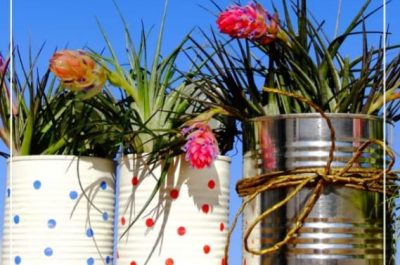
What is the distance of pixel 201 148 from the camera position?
1222mm

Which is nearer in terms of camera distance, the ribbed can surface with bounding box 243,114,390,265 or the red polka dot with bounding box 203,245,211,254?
the ribbed can surface with bounding box 243,114,390,265

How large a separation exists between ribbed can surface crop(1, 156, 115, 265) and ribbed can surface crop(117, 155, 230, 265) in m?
0.06

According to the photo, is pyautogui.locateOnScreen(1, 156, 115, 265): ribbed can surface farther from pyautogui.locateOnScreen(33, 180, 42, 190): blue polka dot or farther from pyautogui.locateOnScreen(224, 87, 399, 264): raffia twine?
pyautogui.locateOnScreen(224, 87, 399, 264): raffia twine

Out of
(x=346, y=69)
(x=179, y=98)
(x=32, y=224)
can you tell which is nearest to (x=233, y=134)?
(x=179, y=98)

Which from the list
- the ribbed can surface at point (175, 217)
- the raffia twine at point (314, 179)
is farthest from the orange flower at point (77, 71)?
the raffia twine at point (314, 179)

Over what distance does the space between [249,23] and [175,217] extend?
28 cm

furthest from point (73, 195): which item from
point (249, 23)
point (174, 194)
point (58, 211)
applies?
point (249, 23)

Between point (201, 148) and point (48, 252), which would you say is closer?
point (201, 148)

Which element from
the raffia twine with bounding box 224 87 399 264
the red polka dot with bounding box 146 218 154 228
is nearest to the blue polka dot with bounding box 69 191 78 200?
the red polka dot with bounding box 146 218 154 228

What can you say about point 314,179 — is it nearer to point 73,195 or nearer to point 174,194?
point 174,194

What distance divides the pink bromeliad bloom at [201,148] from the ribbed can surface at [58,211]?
0.64 feet

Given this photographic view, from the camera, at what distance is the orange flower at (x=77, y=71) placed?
1.25 meters

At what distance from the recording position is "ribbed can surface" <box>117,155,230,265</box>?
130 cm

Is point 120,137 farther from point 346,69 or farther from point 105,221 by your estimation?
point 346,69
